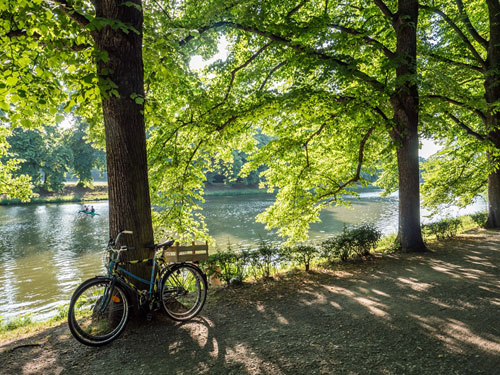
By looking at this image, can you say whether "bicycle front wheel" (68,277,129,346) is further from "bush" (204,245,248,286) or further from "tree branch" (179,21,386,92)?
"tree branch" (179,21,386,92)

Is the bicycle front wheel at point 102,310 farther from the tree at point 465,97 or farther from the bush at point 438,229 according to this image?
the bush at point 438,229

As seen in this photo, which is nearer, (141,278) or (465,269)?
(141,278)

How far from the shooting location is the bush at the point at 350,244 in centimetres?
743

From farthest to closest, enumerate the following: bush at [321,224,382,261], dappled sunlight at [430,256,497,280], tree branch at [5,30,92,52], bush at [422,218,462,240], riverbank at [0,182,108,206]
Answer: riverbank at [0,182,108,206] → bush at [422,218,462,240] → bush at [321,224,382,261] → dappled sunlight at [430,256,497,280] → tree branch at [5,30,92,52]

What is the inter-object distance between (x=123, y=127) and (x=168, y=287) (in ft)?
7.57

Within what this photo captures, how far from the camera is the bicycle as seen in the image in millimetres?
3510

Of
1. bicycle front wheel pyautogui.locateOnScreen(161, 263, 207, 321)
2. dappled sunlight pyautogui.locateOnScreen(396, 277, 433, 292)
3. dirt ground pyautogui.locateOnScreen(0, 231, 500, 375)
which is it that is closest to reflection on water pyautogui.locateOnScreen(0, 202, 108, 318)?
bicycle front wheel pyautogui.locateOnScreen(161, 263, 207, 321)

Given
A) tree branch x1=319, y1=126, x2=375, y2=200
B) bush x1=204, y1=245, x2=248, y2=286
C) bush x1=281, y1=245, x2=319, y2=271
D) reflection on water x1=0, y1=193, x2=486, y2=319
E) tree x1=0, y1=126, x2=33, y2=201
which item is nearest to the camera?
bush x1=204, y1=245, x2=248, y2=286

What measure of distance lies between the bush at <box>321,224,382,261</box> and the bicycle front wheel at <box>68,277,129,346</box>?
4.96 m

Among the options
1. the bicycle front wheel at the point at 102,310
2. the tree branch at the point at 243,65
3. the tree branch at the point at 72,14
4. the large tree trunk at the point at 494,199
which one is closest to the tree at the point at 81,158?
the tree branch at the point at 243,65

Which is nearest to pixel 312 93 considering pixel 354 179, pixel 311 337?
pixel 354 179

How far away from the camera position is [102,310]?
3.70m

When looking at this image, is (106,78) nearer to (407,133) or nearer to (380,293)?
(380,293)

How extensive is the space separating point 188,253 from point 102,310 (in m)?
4.61
